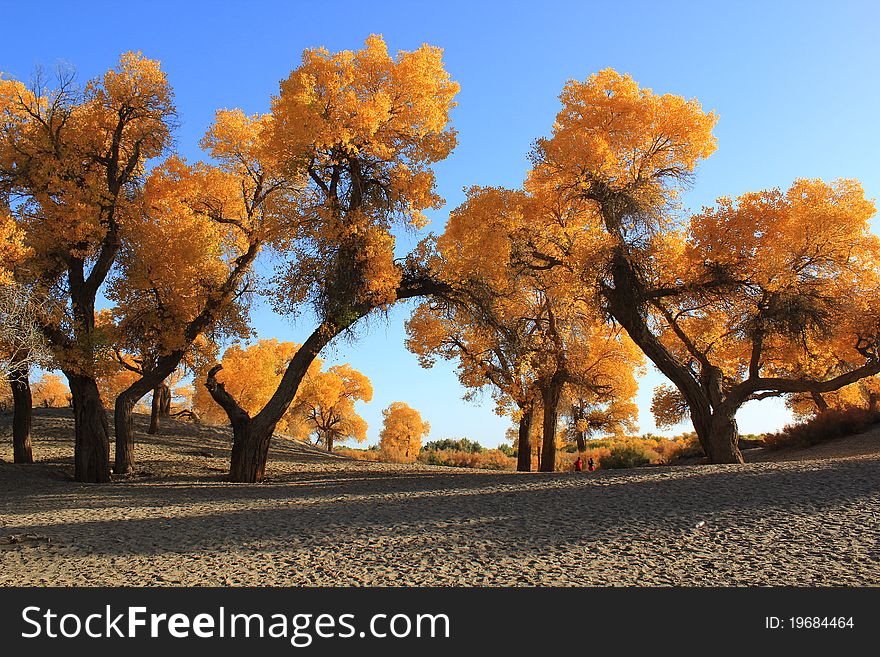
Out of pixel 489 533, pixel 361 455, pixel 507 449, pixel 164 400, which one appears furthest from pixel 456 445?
pixel 489 533

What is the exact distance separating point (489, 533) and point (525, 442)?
16.1 meters

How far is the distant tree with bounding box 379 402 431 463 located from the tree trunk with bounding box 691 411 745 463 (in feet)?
158

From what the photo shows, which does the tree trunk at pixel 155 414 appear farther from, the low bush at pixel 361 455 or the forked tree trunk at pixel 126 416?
the low bush at pixel 361 455

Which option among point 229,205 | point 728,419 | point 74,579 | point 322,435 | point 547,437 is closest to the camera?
point 74,579

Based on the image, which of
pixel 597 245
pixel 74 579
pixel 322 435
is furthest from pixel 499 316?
pixel 322 435

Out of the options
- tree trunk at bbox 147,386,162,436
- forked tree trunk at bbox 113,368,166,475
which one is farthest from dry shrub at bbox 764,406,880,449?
tree trunk at bbox 147,386,162,436

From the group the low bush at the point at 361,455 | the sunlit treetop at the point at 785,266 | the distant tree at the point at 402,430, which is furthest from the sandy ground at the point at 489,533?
the distant tree at the point at 402,430

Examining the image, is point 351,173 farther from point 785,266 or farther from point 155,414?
point 155,414

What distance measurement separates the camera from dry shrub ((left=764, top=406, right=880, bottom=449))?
65.4ft

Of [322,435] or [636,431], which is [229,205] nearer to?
[636,431]

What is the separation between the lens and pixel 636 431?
3303 centimetres

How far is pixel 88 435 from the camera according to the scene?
52.2 feet

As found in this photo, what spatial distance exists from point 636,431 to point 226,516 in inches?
1106

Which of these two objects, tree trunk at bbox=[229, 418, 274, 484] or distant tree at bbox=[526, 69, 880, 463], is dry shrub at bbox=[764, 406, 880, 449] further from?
tree trunk at bbox=[229, 418, 274, 484]
